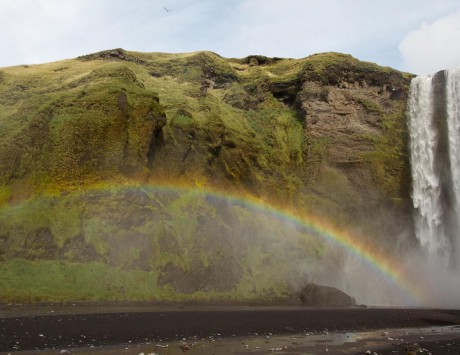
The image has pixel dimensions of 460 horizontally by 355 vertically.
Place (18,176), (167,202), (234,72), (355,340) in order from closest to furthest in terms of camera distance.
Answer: (355,340) → (18,176) → (167,202) → (234,72)

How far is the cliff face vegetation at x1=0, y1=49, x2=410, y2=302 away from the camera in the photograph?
34562mm

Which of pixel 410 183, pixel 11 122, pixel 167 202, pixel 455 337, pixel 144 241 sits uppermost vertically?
pixel 11 122

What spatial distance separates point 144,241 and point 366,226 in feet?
94.6

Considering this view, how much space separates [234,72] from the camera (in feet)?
223

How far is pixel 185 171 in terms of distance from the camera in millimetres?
45375

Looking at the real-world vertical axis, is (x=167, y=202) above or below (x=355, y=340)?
above

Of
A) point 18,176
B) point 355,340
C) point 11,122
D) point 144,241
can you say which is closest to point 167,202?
point 144,241

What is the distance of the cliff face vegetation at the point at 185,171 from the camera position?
113 feet

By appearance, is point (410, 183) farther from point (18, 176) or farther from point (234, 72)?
point (18, 176)

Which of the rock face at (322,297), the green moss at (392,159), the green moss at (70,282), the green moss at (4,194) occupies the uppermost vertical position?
the green moss at (392,159)

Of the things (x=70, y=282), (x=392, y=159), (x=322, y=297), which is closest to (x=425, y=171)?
(x=392, y=159)

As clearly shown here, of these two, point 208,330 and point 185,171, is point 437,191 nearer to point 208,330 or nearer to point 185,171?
point 185,171

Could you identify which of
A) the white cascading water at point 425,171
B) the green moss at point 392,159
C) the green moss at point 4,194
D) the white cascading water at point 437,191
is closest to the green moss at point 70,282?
the green moss at point 4,194

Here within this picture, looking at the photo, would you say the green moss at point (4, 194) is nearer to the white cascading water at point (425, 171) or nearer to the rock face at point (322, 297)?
the rock face at point (322, 297)
